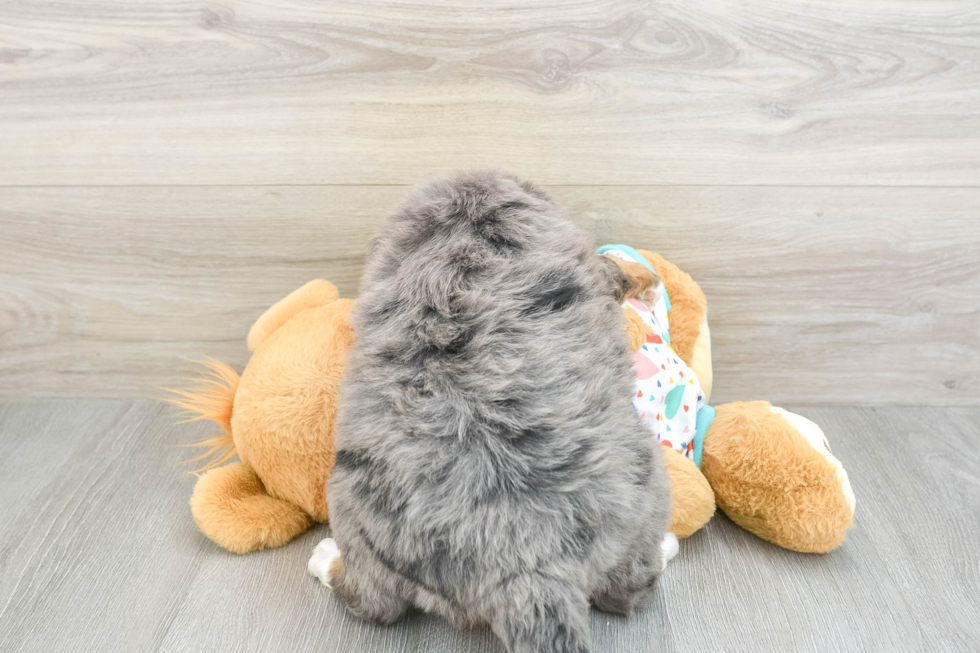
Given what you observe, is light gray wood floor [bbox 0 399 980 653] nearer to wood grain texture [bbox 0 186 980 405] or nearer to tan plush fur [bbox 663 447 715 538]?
tan plush fur [bbox 663 447 715 538]

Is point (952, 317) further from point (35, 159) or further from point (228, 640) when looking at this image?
point (35, 159)

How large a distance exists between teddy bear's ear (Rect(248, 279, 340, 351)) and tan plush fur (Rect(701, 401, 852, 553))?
608 mm

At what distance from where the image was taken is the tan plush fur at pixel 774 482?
0.83 m

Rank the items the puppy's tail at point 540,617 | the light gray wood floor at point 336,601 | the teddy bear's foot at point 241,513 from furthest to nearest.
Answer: the teddy bear's foot at point 241,513
the light gray wood floor at point 336,601
the puppy's tail at point 540,617

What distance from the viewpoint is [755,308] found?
109 cm

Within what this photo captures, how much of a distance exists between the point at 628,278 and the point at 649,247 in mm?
265


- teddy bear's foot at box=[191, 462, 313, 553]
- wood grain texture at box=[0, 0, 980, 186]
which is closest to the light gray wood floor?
teddy bear's foot at box=[191, 462, 313, 553]

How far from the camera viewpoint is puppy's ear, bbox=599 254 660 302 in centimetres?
78

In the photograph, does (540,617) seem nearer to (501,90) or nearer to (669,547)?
(669,547)

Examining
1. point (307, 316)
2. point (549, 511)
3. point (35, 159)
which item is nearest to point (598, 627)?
point (549, 511)

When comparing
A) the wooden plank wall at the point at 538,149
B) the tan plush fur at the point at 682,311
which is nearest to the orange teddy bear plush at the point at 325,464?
the tan plush fur at the point at 682,311

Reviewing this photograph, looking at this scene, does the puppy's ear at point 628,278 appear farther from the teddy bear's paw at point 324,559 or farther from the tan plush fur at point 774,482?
the teddy bear's paw at point 324,559

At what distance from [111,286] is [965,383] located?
1.51m

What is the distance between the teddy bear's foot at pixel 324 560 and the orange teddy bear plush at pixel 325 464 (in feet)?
0.21
